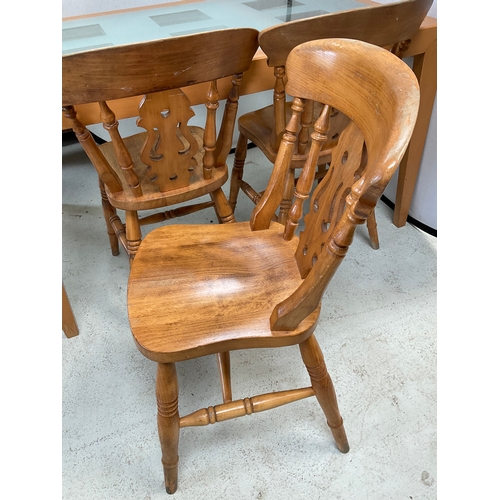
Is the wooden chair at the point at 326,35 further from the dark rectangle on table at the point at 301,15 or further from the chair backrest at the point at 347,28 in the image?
the dark rectangle on table at the point at 301,15

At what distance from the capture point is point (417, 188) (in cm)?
177

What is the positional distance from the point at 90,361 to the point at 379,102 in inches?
44.3

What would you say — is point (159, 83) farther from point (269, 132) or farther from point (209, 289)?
point (269, 132)

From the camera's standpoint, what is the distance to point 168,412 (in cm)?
89

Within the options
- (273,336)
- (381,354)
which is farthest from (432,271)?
(273,336)

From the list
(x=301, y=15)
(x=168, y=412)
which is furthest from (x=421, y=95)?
(x=168, y=412)

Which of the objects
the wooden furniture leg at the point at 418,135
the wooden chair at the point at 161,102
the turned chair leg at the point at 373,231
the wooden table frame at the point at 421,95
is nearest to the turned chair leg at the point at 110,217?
the wooden chair at the point at 161,102

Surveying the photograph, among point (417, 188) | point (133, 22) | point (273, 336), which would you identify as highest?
point (133, 22)

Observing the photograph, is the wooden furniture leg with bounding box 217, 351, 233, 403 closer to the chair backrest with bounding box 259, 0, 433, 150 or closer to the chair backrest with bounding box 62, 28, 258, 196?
the chair backrest with bounding box 62, 28, 258, 196

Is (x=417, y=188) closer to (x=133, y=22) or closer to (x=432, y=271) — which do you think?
(x=432, y=271)

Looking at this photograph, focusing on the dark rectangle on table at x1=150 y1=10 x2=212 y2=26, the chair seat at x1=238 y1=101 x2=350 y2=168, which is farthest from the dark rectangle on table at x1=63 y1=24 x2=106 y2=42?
the chair seat at x1=238 y1=101 x2=350 y2=168

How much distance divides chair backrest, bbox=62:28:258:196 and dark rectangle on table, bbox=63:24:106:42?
58 cm

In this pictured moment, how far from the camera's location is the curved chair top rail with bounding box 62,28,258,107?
2.68ft

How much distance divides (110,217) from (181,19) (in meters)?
0.73
